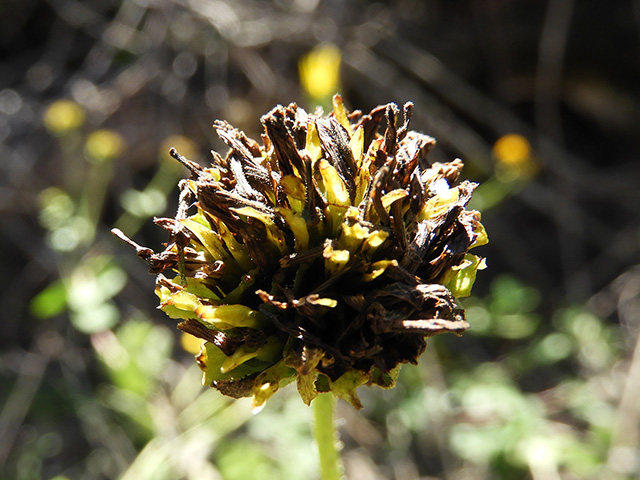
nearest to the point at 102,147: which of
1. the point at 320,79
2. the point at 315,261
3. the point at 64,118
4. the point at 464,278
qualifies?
the point at 64,118

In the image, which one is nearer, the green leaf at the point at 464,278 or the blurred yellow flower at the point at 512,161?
the green leaf at the point at 464,278

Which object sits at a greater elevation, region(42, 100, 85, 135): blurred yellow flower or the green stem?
the green stem

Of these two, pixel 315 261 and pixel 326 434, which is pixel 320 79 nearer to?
pixel 315 261

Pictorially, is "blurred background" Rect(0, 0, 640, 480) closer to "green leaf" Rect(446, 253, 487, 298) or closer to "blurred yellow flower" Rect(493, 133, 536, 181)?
"blurred yellow flower" Rect(493, 133, 536, 181)

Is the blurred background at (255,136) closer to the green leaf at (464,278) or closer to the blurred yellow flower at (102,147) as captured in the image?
A: the blurred yellow flower at (102,147)

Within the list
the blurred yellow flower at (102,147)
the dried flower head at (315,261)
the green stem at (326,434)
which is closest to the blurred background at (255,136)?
the blurred yellow flower at (102,147)

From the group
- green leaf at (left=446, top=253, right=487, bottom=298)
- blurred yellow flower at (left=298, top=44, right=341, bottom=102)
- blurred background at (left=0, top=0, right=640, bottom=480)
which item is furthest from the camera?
blurred yellow flower at (left=298, top=44, right=341, bottom=102)

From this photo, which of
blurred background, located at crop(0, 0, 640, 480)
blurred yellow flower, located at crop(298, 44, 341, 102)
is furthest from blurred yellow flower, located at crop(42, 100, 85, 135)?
blurred yellow flower, located at crop(298, 44, 341, 102)
